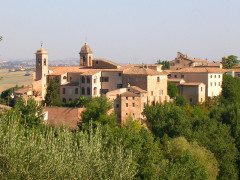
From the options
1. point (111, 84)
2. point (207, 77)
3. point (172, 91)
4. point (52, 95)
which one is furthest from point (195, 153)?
point (207, 77)

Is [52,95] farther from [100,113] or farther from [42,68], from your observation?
[100,113]

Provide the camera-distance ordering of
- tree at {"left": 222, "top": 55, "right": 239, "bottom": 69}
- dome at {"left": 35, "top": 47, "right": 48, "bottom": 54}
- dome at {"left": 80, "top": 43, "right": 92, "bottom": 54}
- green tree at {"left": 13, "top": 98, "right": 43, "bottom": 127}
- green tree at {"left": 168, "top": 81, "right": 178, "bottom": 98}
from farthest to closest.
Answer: tree at {"left": 222, "top": 55, "right": 239, "bottom": 69} < dome at {"left": 80, "top": 43, "right": 92, "bottom": 54} < dome at {"left": 35, "top": 47, "right": 48, "bottom": 54} < green tree at {"left": 168, "top": 81, "right": 178, "bottom": 98} < green tree at {"left": 13, "top": 98, "right": 43, "bottom": 127}

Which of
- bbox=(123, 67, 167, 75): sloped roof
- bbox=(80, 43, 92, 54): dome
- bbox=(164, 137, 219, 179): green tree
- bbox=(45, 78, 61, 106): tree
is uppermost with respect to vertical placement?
bbox=(80, 43, 92, 54): dome

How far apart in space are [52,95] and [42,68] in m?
3.71

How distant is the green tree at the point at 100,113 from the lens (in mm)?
37688

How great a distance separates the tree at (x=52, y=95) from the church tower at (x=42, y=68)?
1.27m

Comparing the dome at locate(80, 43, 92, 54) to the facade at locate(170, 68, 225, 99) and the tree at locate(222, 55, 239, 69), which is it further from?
the tree at locate(222, 55, 239, 69)

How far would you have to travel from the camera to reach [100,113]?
126 ft

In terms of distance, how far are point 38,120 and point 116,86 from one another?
443 inches

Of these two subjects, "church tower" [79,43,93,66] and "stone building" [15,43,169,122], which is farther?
"church tower" [79,43,93,66]

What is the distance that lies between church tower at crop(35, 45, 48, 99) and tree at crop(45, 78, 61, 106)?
4.16ft

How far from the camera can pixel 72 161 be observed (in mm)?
17984

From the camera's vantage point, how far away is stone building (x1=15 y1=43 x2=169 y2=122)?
41.3 meters

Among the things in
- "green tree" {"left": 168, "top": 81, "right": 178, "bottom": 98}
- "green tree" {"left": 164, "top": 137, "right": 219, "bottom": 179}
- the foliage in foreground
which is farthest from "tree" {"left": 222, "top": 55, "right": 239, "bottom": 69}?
the foliage in foreground
